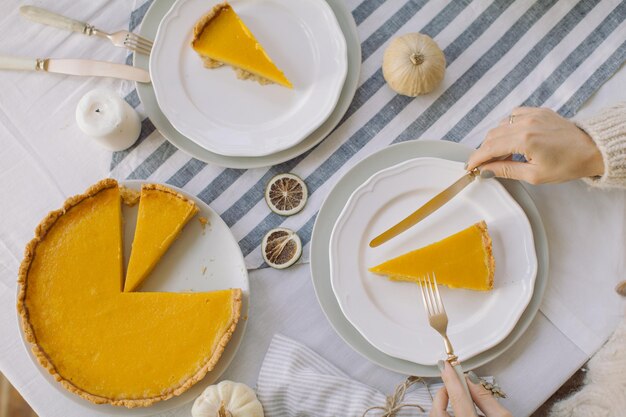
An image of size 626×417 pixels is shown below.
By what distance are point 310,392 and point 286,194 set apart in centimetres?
60

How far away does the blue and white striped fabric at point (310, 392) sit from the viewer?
5.75ft

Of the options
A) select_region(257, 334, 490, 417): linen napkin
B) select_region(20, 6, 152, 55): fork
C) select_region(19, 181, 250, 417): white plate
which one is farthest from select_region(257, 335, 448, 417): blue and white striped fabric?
select_region(20, 6, 152, 55): fork

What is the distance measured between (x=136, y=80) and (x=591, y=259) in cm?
151

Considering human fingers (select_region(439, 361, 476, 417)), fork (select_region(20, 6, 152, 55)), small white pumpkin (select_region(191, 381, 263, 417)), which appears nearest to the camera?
human fingers (select_region(439, 361, 476, 417))

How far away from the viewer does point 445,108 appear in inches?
75.1

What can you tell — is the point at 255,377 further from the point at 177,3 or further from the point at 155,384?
the point at 177,3

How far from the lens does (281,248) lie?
185 cm

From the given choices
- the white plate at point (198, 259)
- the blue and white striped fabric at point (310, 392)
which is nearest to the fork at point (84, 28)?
the white plate at point (198, 259)

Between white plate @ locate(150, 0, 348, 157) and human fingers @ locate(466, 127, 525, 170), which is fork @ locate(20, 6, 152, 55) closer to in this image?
white plate @ locate(150, 0, 348, 157)

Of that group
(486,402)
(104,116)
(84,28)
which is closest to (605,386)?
(486,402)

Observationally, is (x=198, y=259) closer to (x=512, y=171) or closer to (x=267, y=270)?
(x=267, y=270)

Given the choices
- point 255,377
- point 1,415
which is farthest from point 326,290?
point 1,415

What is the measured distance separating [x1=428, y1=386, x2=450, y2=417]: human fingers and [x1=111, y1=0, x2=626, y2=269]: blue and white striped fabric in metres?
Answer: 0.64

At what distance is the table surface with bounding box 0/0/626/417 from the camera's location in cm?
180
